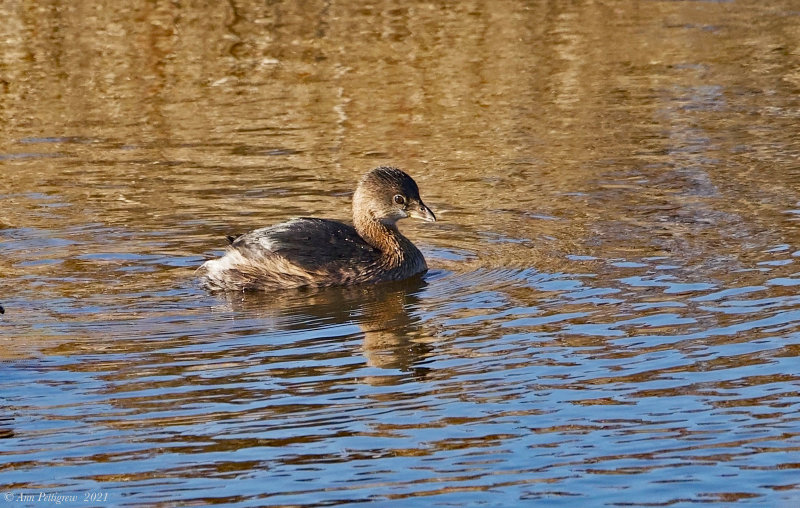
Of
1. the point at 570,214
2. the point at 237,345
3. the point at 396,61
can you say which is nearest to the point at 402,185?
the point at 570,214

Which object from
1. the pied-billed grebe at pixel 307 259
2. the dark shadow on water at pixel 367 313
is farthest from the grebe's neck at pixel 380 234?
the dark shadow on water at pixel 367 313

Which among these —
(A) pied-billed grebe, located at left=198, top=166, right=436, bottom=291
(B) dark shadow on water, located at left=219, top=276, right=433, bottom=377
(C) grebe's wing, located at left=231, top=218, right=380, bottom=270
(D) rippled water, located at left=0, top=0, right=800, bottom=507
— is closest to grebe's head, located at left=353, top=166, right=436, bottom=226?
(A) pied-billed grebe, located at left=198, top=166, right=436, bottom=291

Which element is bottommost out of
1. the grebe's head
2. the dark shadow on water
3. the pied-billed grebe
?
the dark shadow on water

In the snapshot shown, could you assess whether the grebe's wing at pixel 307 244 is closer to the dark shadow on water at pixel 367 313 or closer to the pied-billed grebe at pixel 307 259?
the pied-billed grebe at pixel 307 259

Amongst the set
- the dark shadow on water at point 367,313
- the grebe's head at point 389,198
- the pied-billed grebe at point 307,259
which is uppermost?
the grebe's head at point 389,198

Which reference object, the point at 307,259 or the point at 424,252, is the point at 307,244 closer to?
the point at 307,259

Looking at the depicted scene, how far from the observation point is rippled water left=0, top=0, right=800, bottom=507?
23.4ft

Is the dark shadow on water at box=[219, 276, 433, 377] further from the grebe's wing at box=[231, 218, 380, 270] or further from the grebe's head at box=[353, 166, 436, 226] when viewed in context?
the grebe's head at box=[353, 166, 436, 226]

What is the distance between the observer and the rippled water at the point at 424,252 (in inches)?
281

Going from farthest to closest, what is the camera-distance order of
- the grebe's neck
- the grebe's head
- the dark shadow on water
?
the grebe's head < the grebe's neck < the dark shadow on water

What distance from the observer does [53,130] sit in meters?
16.7

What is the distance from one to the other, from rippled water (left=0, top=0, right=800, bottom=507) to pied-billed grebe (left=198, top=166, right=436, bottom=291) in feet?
0.67

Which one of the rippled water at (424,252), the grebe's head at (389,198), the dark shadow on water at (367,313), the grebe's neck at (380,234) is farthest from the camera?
the grebe's head at (389,198)

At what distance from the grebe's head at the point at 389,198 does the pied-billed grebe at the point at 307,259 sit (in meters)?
0.27
